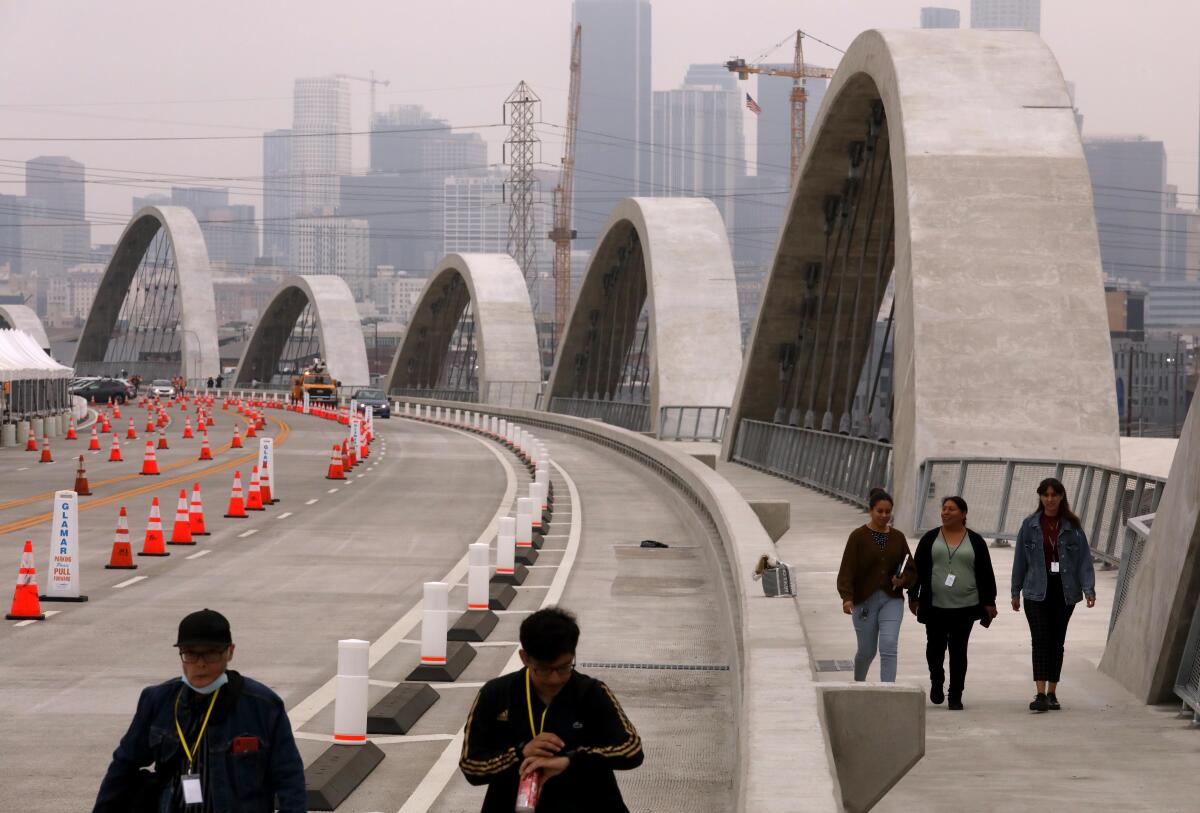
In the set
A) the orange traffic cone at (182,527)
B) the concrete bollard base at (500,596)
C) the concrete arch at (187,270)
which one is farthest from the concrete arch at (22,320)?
the concrete bollard base at (500,596)

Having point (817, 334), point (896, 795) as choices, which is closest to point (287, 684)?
point (896, 795)

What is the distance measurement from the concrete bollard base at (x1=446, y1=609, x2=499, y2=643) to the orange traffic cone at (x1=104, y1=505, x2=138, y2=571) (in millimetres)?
5775

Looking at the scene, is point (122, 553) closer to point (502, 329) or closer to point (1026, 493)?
point (1026, 493)

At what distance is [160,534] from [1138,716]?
13.6 metres

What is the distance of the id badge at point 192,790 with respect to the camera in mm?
5488

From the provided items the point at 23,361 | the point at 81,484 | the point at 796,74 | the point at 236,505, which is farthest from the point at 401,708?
the point at 796,74

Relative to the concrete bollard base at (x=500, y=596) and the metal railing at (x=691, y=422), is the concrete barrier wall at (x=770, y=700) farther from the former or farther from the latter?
the metal railing at (x=691, y=422)

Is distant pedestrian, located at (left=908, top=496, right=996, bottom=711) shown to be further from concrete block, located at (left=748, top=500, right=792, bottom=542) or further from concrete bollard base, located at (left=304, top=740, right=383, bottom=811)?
concrete block, located at (left=748, top=500, right=792, bottom=542)

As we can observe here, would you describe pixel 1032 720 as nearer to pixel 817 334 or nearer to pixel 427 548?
pixel 427 548

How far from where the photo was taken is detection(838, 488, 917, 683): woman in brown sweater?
11.6 m

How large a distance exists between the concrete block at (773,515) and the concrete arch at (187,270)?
101874 mm

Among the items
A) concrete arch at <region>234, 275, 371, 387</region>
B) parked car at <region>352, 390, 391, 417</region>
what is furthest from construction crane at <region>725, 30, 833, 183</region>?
parked car at <region>352, 390, 391, 417</region>

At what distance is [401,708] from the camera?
11773 mm

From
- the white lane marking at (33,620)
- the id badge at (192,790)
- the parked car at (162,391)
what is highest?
the id badge at (192,790)
